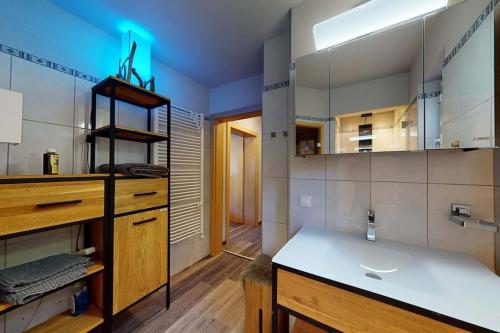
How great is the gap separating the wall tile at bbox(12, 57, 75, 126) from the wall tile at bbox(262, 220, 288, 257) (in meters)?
1.64

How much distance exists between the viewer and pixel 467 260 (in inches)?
31.8

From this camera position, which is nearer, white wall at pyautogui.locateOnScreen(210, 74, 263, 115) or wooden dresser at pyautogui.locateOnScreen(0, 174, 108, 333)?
wooden dresser at pyautogui.locateOnScreen(0, 174, 108, 333)

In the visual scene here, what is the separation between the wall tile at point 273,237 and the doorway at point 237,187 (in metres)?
1.03

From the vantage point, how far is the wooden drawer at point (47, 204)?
78 cm

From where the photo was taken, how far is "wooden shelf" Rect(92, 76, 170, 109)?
1210 mm

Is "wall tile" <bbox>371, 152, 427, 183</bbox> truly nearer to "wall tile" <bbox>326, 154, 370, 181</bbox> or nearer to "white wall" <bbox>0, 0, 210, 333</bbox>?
"wall tile" <bbox>326, 154, 370, 181</bbox>

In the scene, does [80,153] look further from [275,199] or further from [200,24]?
[275,199]

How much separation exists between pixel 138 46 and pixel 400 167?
2.02m

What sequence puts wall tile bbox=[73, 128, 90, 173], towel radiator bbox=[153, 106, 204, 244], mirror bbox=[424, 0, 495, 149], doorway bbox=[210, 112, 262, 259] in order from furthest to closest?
doorway bbox=[210, 112, 262, 259]
towel radiator bbox=[153, 106, 204, 244]
wall tile bbox=[73, 128, 90, 173]
mirror bbox=[424, 0, 495, 149]

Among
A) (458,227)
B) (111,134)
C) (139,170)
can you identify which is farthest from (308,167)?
(111,134)

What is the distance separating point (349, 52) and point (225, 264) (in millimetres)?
2364

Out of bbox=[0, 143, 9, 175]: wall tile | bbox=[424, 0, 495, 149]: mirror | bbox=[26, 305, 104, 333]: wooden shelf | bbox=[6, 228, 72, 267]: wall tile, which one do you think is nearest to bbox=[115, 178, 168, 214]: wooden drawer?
bbox=[6, 228, 72, 267]: wall tile

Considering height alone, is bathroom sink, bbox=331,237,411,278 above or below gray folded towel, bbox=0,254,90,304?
above

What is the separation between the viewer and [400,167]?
99cm
